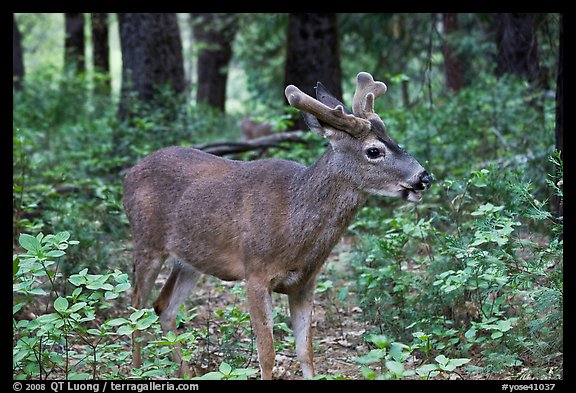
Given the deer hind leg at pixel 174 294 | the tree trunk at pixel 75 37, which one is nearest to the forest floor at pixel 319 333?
the deer hind leg at pixel 174 294

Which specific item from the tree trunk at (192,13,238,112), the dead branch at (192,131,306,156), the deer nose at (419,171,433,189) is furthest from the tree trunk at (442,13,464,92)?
the deer nose at (419,171,433,189)

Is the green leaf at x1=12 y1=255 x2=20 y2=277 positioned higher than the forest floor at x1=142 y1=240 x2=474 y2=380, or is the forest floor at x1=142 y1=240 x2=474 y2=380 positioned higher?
the green leaf at x1=12 y1=255 x2=20 y2=277

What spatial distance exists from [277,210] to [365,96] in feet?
3.64

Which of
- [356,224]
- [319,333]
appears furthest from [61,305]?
[356,224]

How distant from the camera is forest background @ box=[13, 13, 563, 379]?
572 centimetres

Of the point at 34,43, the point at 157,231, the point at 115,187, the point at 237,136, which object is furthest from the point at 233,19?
the point at 34,43

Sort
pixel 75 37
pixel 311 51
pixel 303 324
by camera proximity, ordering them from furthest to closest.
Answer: pixel 75 37
pixel 311 51
pixel 303 324

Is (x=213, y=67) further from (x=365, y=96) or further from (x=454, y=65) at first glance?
(x=365, y=96)

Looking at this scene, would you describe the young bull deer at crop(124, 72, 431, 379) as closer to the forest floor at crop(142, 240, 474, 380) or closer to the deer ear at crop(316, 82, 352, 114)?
the deer ear at crop(316, 82, 352, 114)

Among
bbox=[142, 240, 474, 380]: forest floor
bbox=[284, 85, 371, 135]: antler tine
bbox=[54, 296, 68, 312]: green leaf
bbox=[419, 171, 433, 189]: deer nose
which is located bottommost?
bbox=[142, 240, 474, 380]: forest floor

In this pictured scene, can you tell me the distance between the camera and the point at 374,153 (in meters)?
5.84

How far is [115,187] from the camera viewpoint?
33.8 ft

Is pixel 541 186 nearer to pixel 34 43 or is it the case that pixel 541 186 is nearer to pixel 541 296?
pixel 541 296
